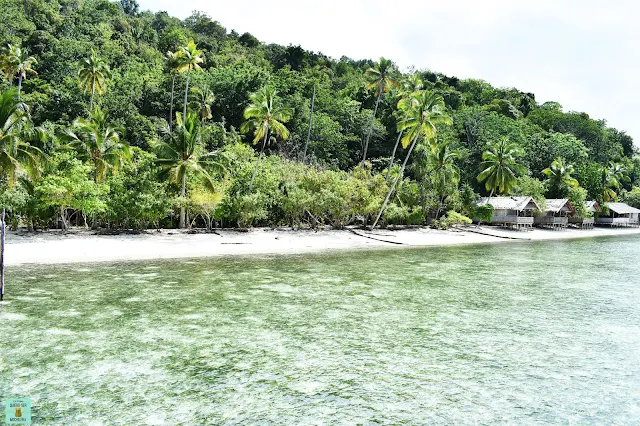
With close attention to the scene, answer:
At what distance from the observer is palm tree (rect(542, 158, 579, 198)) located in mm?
60344

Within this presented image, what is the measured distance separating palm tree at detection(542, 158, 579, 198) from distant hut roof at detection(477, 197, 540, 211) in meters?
9.37

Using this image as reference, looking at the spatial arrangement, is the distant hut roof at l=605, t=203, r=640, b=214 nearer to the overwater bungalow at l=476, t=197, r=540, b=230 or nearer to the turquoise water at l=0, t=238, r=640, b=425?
the overwater bungalow at l=476, t=197, r=540, b=230

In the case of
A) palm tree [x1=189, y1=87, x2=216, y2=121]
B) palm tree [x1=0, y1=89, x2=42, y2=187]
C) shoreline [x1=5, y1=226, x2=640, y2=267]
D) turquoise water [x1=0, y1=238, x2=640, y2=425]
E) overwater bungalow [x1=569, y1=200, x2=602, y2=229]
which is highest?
palm tree [x1=189, y1=87, x2=216, y2=121]

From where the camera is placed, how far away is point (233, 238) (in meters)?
32.2

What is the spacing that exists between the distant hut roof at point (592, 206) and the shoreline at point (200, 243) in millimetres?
23293

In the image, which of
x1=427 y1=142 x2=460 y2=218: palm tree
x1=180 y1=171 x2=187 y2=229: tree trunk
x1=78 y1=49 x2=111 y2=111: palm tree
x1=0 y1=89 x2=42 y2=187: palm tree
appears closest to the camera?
x1=0 y1=89 x2=42 y2=187: palm tree

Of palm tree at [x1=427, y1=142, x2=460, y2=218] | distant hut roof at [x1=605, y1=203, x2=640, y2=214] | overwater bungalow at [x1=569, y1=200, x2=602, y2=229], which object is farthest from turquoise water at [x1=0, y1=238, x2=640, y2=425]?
distant hut roof at [x1=605, y1=203, x2=640, y2=214]

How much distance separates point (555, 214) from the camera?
2312 inches

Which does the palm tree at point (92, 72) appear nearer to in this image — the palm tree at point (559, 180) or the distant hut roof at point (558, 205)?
the distant hut roof at point (558, 205)

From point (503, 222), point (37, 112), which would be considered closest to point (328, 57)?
point (503, 222)

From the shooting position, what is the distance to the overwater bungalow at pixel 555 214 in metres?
55.8

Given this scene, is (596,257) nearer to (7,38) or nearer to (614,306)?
(614,306)

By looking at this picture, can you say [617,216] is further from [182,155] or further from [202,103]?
[182,155]

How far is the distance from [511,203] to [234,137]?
2975cm
